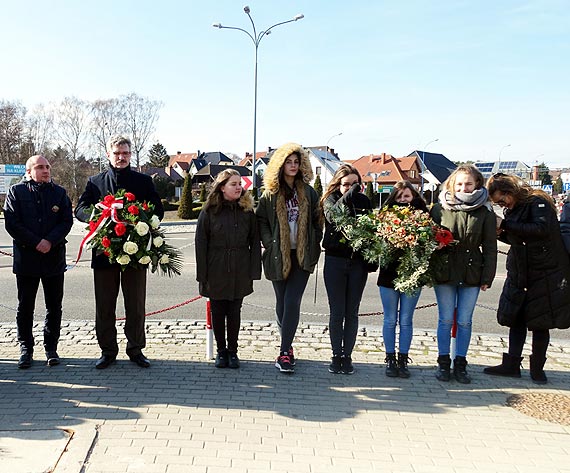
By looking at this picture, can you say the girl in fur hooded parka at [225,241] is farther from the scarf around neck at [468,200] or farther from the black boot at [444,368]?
the black boot at [444,368]

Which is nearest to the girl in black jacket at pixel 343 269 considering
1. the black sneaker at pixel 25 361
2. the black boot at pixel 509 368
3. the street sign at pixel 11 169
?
the black boot at pixel 509 368

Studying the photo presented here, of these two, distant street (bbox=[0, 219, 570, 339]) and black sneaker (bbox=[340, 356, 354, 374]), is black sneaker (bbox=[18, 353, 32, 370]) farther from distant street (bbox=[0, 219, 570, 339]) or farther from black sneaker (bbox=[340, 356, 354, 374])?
black sneaker (bbox=[340, 356, 354, 374])

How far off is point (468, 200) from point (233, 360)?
2809mm

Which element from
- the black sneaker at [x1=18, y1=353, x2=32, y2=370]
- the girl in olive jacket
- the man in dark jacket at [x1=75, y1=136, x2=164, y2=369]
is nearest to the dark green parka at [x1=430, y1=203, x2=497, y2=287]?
the girl in olive jacket

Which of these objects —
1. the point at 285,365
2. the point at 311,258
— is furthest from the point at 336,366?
the point at 311,258

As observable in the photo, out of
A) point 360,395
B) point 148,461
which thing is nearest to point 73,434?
point 148,461

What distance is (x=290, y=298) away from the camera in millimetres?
5016

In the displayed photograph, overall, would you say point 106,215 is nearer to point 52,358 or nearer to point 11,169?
point 52,358

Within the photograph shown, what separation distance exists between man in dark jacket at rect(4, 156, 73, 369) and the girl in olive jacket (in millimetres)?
3835

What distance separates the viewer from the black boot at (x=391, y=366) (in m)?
4.99

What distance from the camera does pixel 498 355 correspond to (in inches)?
231

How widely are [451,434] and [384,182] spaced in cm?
7434

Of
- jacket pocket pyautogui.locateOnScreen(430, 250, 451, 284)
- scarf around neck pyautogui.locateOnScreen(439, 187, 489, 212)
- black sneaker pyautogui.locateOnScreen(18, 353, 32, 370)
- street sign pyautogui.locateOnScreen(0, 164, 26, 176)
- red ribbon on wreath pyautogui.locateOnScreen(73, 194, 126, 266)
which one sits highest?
street sign pyautogui.locateOnScreen(0, 164, 26, 176)

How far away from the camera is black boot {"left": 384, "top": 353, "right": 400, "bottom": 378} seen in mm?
4988
